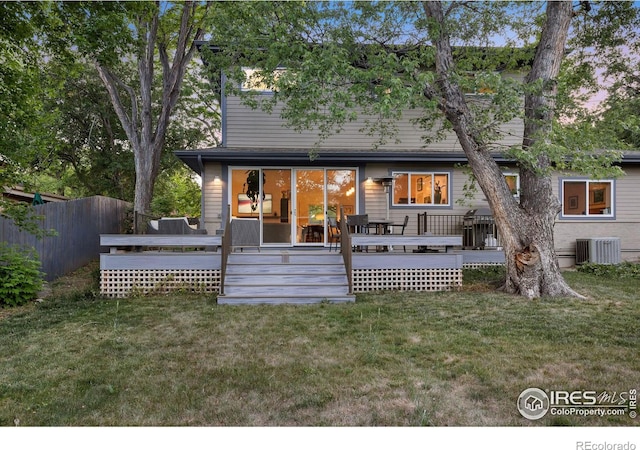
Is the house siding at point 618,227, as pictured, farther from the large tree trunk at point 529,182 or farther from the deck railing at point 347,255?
the deck railing at point 347,255

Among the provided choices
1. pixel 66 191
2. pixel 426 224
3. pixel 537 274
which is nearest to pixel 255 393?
pixel 537 274

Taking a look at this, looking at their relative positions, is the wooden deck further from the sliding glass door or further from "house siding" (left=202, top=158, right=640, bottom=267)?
the sliding glass door

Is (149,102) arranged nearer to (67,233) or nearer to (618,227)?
(67,233)

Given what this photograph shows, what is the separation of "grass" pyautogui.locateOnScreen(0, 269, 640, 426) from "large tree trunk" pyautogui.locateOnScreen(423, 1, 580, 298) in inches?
28.1

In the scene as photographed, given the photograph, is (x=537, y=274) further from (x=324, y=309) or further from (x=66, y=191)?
(x=66, y=191)

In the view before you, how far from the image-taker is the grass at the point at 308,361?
98.0 inches

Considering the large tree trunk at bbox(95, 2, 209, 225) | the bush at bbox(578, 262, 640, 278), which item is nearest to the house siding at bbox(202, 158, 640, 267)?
the bush at bbox(578, 262, 640, 278)

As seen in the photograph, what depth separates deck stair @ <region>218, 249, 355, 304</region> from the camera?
5.83m

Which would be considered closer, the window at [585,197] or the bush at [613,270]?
the bush at [613,270]

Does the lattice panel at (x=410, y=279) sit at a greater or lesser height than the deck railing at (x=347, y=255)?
lesser

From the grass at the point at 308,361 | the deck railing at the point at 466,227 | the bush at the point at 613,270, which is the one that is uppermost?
the deck railing at the point at 466,227

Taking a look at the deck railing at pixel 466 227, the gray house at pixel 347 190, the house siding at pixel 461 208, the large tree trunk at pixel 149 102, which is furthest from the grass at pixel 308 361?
the large tree trunk at pixel 149 102

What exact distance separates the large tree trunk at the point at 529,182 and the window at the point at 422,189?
11.4 feet

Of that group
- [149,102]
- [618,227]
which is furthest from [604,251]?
[149,102]
